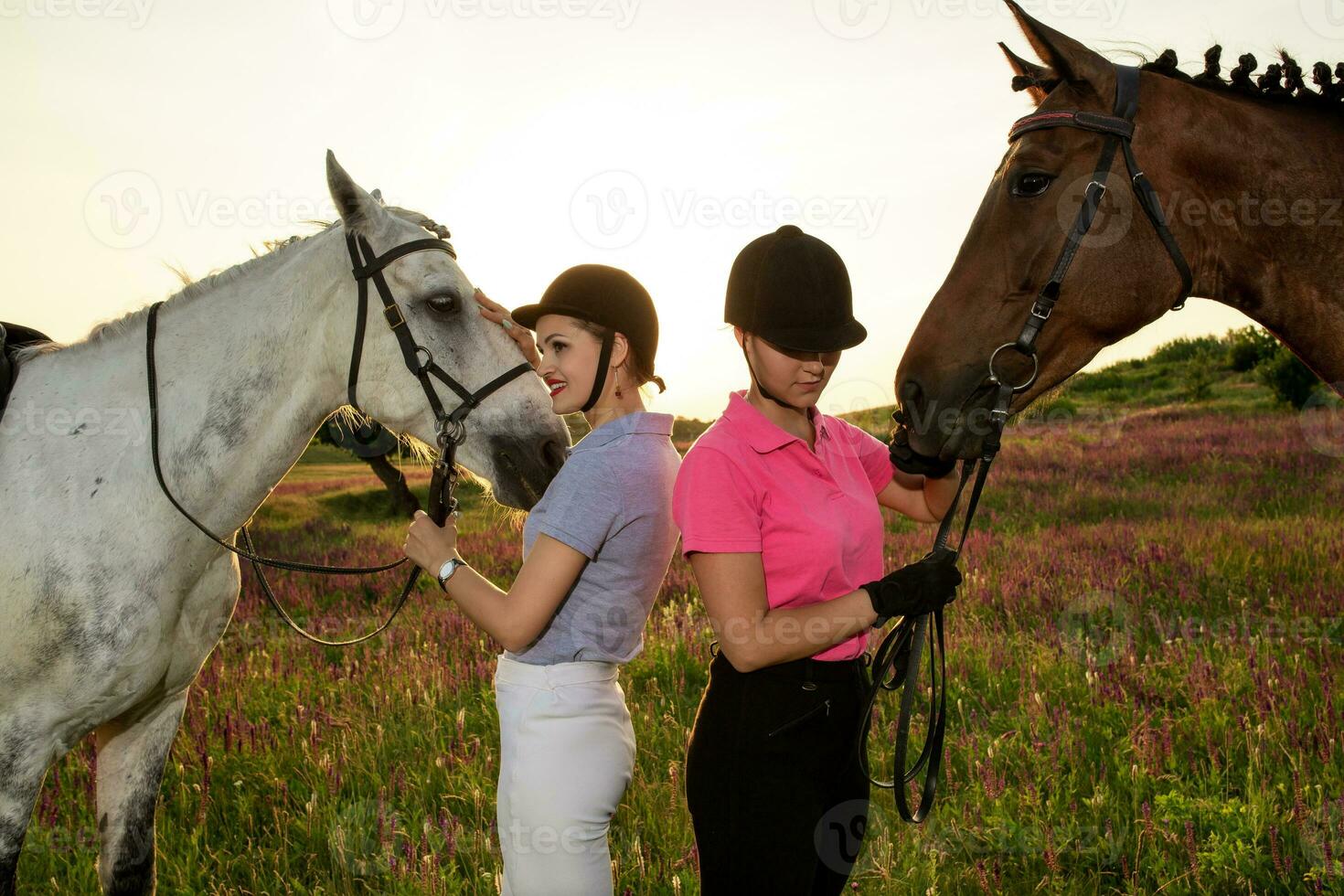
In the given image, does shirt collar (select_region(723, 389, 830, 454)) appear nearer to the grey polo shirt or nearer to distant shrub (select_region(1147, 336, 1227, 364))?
the grey polo shirt

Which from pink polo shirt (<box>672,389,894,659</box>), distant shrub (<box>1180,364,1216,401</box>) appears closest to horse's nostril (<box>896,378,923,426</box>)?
pink polo shirt (<box>672,389,894,659</box>)

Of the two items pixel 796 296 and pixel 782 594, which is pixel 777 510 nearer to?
pixel 782 594

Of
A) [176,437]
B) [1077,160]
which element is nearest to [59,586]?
[176,437]

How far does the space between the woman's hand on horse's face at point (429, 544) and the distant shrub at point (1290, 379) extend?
75.3 ft

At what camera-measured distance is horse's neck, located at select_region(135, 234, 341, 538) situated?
2748 millimetres

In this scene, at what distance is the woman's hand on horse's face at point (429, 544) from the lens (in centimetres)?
215

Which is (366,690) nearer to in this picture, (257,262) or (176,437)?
(176,437)

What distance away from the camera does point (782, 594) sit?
6.59 ft

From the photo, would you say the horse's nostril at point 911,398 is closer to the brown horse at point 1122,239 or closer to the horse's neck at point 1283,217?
the brown horse at point 1122,239

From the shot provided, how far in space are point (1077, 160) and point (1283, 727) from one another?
302 centimetres

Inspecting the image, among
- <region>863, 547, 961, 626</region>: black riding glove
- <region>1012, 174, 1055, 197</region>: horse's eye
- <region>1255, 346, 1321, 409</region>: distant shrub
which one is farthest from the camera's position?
<region>1255, 346, 1321, 409</region>: distant shrub

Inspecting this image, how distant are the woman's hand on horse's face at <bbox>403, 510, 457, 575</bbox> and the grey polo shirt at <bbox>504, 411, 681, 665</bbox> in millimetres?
231

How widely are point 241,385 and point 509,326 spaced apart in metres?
0.95

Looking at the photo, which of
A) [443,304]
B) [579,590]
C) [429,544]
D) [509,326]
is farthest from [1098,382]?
[429,544]
